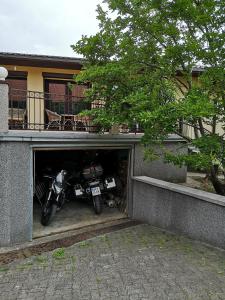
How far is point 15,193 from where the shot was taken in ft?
19.2

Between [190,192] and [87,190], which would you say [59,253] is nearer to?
[190,192]

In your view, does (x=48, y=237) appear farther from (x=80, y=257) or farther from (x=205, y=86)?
(x=205, y=86)

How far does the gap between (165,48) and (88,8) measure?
210 cm

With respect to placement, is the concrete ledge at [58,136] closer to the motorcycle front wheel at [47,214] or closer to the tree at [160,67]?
the tree at [160,67]

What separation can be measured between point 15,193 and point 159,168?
4065 millimetres

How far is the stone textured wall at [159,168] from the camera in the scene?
25.6ft

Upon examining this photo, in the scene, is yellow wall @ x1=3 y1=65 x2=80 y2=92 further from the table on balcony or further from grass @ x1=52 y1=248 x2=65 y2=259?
grass @ x1=52 y1=248 x2=65 y2=259

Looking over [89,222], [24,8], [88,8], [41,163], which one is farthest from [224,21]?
[24,8]

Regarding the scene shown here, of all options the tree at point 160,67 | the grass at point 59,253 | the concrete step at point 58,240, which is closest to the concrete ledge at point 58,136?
the tree at point 160,67

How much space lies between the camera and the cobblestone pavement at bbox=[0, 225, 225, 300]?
3.98m

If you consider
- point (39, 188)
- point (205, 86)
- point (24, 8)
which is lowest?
point (39, 188)

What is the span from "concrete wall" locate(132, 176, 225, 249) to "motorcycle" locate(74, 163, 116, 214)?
0.94m

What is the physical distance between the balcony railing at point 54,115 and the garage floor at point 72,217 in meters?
2.28

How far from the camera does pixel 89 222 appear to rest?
24.4 feet
